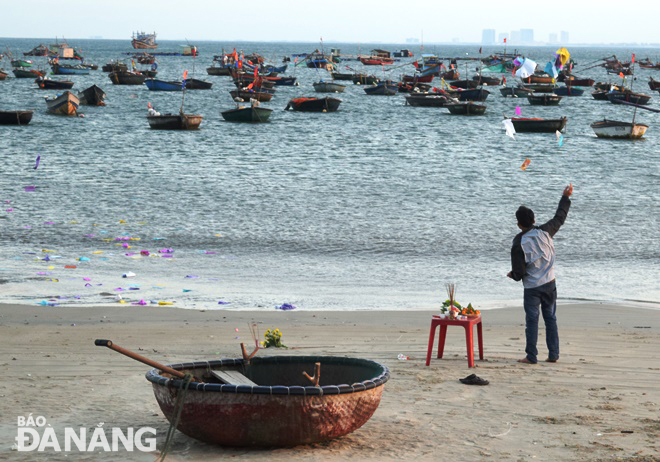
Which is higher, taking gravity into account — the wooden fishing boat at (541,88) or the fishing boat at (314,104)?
the wooden fishing boat at (541,88)

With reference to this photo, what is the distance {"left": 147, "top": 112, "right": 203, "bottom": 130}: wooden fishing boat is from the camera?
4753 cm

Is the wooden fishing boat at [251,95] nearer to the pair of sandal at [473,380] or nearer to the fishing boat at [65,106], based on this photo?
the fishing boat at [65,106]

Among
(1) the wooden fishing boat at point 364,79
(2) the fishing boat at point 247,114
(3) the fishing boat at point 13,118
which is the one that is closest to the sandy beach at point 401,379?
(3) the fishing boat at point 13,118

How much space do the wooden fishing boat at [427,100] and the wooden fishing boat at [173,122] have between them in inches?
966

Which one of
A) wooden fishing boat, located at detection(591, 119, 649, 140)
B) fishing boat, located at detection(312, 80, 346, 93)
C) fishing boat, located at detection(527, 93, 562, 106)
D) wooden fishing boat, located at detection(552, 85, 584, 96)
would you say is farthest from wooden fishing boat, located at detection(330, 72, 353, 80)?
wooden fishing boat, located at detection(591, 119, 649, 140)

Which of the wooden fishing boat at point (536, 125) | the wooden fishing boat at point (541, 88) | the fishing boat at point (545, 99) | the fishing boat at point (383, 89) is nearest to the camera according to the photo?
the wooden fishing boat at point (536, 125)

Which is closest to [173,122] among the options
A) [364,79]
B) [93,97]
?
[93,97]

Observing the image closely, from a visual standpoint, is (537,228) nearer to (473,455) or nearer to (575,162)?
(473,455)

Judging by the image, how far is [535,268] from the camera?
9.07 m

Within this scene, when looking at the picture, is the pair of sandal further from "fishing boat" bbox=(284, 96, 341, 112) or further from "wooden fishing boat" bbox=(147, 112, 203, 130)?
"fishing boat" bbox=(284, 96, 341, 112)

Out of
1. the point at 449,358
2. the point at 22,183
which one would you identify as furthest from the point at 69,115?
the point at 449,358

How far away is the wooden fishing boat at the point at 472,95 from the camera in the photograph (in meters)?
72.8

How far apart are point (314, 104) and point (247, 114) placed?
986 cm

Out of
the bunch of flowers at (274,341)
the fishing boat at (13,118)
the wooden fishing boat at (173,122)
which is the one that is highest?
the bunch of flowers at (274,341)
